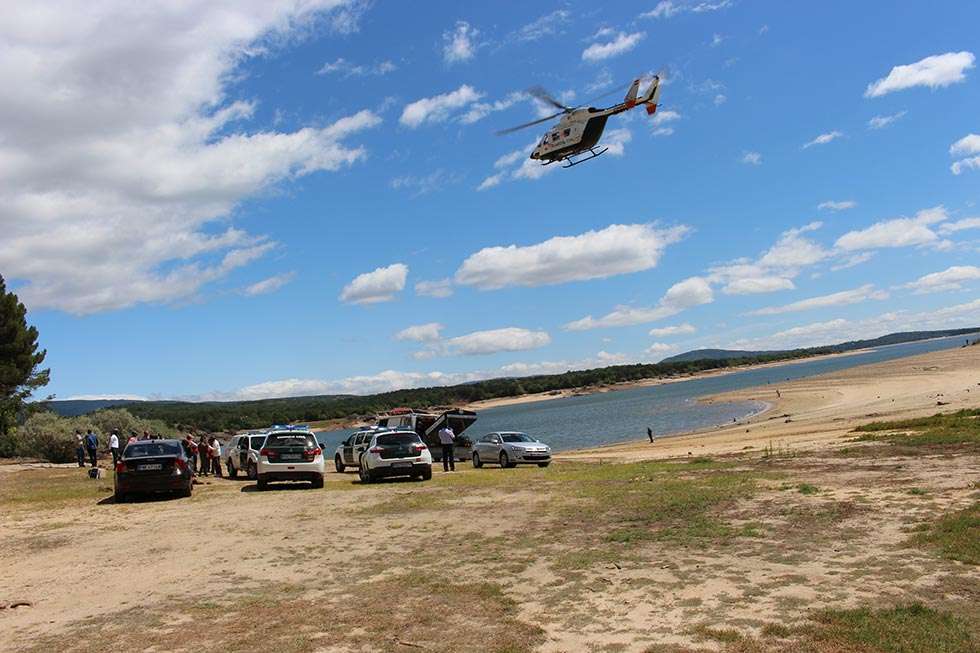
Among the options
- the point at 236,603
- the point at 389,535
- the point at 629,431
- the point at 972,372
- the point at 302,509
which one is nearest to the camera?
the point at 236,603

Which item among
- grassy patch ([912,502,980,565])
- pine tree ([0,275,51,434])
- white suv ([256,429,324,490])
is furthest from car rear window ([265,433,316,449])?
pine tree ([0,275,51,434])

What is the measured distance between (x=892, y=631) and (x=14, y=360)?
45.1 metres

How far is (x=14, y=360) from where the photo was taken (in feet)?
133

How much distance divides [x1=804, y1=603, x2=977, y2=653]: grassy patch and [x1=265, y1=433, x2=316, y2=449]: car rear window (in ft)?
49.8

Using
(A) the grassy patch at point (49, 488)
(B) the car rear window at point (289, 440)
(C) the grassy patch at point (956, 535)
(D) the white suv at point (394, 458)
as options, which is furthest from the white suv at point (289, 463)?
(C) the grassy patch at point (956, 535)

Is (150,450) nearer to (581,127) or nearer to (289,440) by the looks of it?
(289,440)

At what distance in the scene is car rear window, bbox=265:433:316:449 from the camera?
1908cm

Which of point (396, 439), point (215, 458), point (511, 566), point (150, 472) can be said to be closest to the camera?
point (511, 566)

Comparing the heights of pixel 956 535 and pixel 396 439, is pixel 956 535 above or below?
below

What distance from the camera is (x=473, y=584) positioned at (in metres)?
7.51

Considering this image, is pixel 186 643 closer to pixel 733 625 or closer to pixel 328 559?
pixel 328 559

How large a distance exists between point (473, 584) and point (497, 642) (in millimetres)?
1863

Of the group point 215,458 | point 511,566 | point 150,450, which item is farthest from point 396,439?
point 511,566

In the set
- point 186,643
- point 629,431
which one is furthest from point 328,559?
point 629,431
